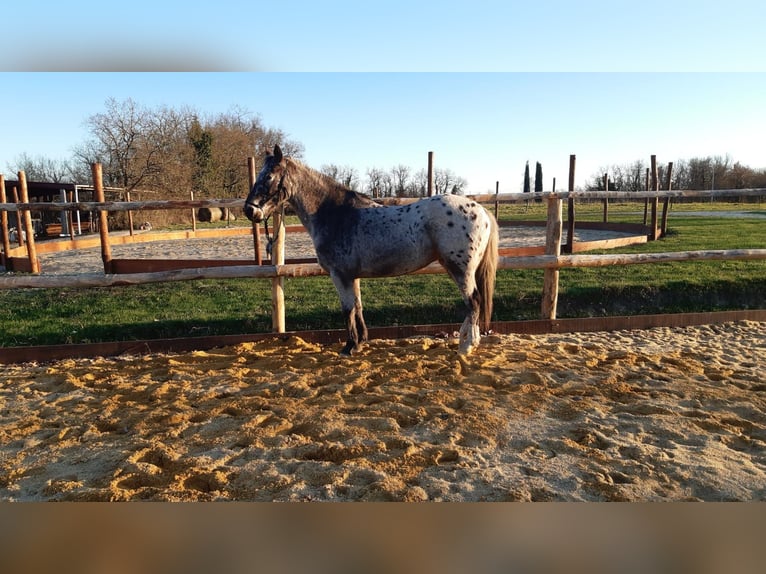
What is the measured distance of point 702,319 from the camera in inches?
208

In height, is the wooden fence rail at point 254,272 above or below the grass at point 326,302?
above

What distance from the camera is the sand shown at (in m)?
2.22

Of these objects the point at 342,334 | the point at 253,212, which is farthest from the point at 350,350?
the point at 253,212

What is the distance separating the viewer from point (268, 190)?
4.12 metres

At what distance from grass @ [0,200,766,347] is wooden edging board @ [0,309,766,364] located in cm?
42

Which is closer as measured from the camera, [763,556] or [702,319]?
[763,556]

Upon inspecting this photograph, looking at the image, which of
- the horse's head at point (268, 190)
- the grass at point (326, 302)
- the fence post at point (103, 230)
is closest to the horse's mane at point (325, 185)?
the horse's head at point (268, 190)

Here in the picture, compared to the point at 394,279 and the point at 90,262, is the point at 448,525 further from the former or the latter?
the point at 90,262

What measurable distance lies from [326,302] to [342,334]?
4.75ft

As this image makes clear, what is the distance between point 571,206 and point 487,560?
33.3ft

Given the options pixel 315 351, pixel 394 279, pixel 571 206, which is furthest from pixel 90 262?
pixel 571 206

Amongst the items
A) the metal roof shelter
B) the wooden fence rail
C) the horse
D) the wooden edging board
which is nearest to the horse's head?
the horse

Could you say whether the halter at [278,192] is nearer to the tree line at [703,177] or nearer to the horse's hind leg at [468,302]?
the horse's hind leg at [468,302]

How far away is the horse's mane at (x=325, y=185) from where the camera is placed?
425 cm
